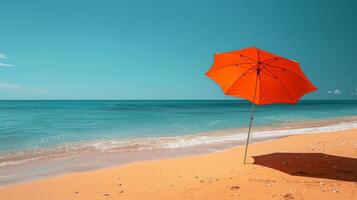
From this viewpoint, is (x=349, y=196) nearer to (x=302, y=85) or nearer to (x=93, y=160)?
(x=302, y=85)

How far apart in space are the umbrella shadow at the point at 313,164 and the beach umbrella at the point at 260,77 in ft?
3.62

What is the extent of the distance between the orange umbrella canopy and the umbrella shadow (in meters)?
1.53

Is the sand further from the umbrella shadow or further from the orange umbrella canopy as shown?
the orange umbrella canopy

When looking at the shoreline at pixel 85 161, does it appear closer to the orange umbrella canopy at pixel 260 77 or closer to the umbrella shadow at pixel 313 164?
the umbrella shadow at pixel 313 164

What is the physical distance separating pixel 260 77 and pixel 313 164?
2.45 metres

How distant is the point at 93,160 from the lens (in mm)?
8156

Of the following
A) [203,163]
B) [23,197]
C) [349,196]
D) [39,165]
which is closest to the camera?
[349,196]

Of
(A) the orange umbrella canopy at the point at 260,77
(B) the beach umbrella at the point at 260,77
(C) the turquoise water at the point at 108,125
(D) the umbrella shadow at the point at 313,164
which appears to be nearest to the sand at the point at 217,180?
(D) the umbrella shadow at the point at 313,164

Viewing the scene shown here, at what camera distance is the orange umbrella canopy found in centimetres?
579

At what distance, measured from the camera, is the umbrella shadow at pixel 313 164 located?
16.7ft

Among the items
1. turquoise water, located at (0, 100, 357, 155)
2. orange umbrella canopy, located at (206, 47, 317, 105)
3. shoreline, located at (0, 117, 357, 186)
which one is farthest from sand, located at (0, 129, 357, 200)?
turquoise water, located at (0, 100, 357, 155)

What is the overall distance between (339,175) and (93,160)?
22.9ft

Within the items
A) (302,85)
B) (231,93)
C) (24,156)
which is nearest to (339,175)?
(302,85)

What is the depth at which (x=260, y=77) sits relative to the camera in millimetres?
5984
